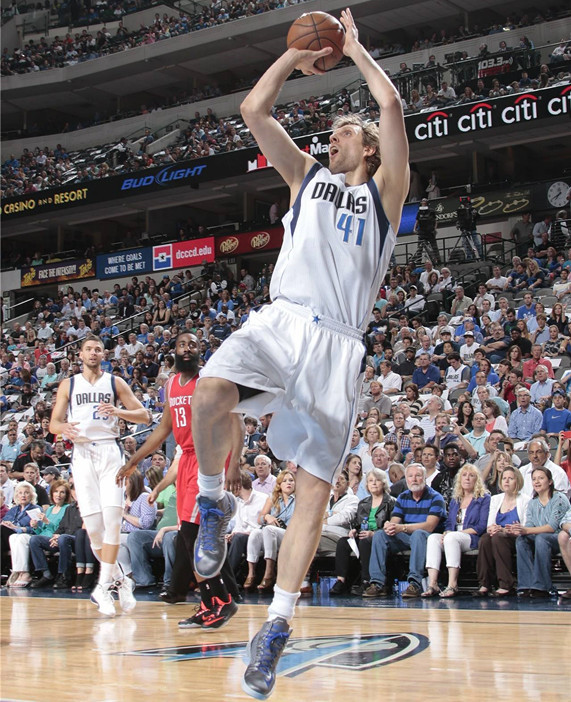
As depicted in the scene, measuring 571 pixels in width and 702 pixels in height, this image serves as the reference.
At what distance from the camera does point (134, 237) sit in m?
33.0

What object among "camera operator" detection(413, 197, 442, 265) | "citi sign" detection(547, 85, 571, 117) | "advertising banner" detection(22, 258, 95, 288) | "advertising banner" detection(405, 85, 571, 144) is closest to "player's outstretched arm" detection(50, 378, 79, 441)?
"camera operator" detection(413, 197, 442, 265)

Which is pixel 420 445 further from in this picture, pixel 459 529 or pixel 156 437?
pixel 156 437

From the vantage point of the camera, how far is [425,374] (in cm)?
1353

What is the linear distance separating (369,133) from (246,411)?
133 centimetres

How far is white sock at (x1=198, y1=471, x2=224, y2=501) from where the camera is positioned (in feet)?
11.6

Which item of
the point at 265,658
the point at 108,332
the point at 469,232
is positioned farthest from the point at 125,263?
the point at 265,658

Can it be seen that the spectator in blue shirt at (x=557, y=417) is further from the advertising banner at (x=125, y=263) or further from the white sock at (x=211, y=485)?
the advertising banner at (x=125, y=263)

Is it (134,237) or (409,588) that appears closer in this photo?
(409,588)

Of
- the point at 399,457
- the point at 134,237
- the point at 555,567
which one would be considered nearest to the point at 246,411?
the point at 555,567

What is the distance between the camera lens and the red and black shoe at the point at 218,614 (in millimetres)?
5535

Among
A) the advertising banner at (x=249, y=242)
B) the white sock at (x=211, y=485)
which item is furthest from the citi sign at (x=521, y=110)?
the white sock at (x=211, y=485)

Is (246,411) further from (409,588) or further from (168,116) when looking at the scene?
(168,116)

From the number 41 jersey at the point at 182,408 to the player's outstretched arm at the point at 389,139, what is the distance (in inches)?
109

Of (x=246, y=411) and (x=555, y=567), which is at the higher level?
(x=246, y=411)
